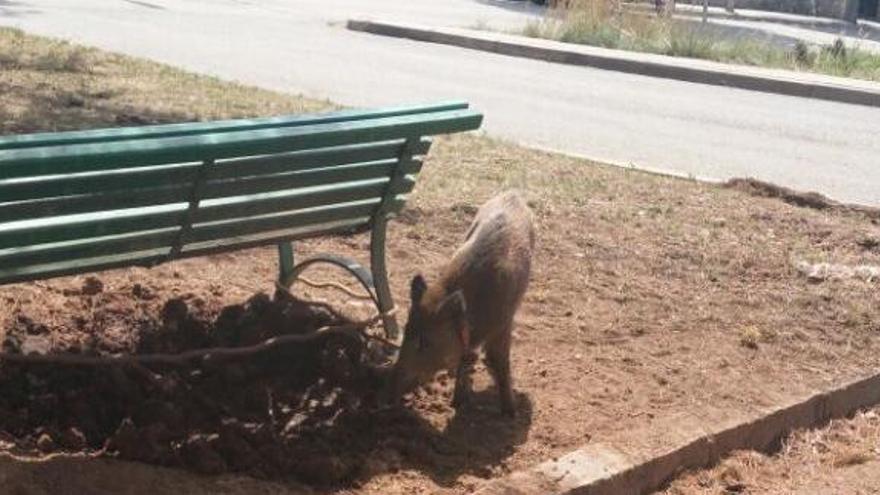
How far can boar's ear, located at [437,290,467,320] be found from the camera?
525 cm

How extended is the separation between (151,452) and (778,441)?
2.44 metres

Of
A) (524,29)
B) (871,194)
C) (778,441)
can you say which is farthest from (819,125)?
(778,441)

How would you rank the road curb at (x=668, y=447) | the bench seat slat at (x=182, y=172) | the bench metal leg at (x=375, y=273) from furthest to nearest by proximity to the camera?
the bench metal leg at (x=375, y=273) < the road curb at (x=668, y=447) < the bench seat slat at (x=182, y=172)

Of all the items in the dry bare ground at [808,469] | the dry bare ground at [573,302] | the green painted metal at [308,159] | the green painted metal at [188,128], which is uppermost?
the green painted metal at [188,128]

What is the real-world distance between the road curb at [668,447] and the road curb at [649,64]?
11.7 m

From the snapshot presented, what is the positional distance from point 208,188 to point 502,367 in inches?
51.0

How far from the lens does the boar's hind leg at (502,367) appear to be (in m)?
5.54

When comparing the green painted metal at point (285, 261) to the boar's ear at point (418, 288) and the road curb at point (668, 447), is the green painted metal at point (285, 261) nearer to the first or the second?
the boar's ear at point (418, 288)

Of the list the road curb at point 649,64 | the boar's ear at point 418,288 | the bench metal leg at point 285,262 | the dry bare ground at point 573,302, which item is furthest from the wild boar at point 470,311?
the road curb at point 649,64

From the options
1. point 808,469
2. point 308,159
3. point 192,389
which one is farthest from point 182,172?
point 808,469

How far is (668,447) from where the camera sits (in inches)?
207

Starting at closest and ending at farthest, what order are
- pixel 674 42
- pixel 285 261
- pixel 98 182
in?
pixel 98 182
pixel 285 261
pixel 674 42

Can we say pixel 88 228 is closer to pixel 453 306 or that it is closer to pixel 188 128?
pixel 188 128

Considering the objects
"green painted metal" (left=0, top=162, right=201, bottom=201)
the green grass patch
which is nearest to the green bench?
"green painted metal" (left=0, top=162, right=201, bottom=201)
